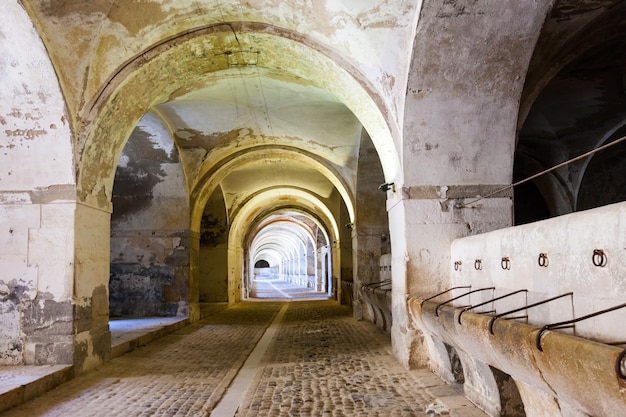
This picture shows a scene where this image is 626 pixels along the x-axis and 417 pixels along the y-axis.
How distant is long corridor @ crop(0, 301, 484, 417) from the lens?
192 inches

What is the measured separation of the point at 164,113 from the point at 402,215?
580cm

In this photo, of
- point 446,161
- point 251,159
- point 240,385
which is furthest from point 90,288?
point 251,159

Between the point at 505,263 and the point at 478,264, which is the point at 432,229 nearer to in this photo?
the point at 478,264

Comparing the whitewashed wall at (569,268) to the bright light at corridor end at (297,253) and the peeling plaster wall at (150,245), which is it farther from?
the bright light at corridor end at (297,253)

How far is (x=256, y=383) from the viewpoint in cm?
599

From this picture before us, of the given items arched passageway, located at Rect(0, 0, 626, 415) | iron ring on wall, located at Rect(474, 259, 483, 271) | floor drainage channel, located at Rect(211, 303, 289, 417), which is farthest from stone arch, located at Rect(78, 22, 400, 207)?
floor drainage channel, located at Rect(211, 303, 289, 417)

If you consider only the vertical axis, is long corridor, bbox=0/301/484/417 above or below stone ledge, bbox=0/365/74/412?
below

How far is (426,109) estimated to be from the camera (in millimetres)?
6406

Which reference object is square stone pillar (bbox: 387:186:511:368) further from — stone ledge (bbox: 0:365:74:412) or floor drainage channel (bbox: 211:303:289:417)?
stone ledge (bbox: 0:365:74:412)

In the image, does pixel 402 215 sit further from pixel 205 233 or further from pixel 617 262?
pixel 205 233

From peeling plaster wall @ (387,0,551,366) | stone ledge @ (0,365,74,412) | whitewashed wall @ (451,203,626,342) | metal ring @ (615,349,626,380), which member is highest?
peeling plaster wall @ (387,0,551,366)

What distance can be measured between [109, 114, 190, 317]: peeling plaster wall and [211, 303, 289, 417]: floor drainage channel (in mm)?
3472

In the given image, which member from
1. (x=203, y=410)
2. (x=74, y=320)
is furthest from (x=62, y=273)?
(x=203, y=410)

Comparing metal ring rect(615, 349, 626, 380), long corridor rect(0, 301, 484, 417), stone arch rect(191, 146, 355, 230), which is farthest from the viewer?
stone arch rect(191, 146, 355, 230)
